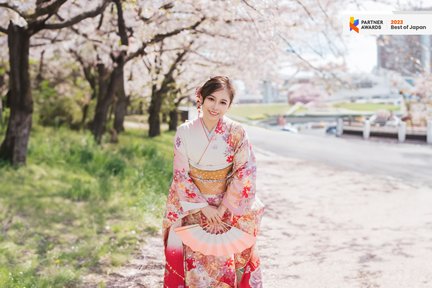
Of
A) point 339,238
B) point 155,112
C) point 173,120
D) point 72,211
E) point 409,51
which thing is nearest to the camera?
point 339,238

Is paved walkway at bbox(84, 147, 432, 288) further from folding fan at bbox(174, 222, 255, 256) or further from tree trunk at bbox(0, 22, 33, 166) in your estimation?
tree trunk at bbox(0, 22, 33, 166)

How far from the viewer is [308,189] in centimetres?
1068

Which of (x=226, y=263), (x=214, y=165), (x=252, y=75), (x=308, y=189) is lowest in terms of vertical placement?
(x=308, y=189)

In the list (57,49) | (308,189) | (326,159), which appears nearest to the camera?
(308,189)

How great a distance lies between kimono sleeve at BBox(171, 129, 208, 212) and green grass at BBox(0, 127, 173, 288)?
1844 millimetres

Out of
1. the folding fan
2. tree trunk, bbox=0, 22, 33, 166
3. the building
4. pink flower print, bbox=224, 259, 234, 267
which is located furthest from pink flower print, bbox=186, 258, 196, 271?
tree trunk, bbox=0, 22, 33, 166

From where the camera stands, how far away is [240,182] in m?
3.44

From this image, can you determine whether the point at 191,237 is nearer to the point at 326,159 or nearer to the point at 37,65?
the point at 326,159

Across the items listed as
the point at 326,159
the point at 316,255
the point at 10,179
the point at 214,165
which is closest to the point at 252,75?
the point at 326,159

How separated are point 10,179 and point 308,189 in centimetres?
591

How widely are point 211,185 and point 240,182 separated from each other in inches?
8.0

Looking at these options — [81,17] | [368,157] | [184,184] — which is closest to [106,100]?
[81,17]

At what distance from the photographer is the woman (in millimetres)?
3424

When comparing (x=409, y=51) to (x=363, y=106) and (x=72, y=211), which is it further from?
(x=363, y=106)
